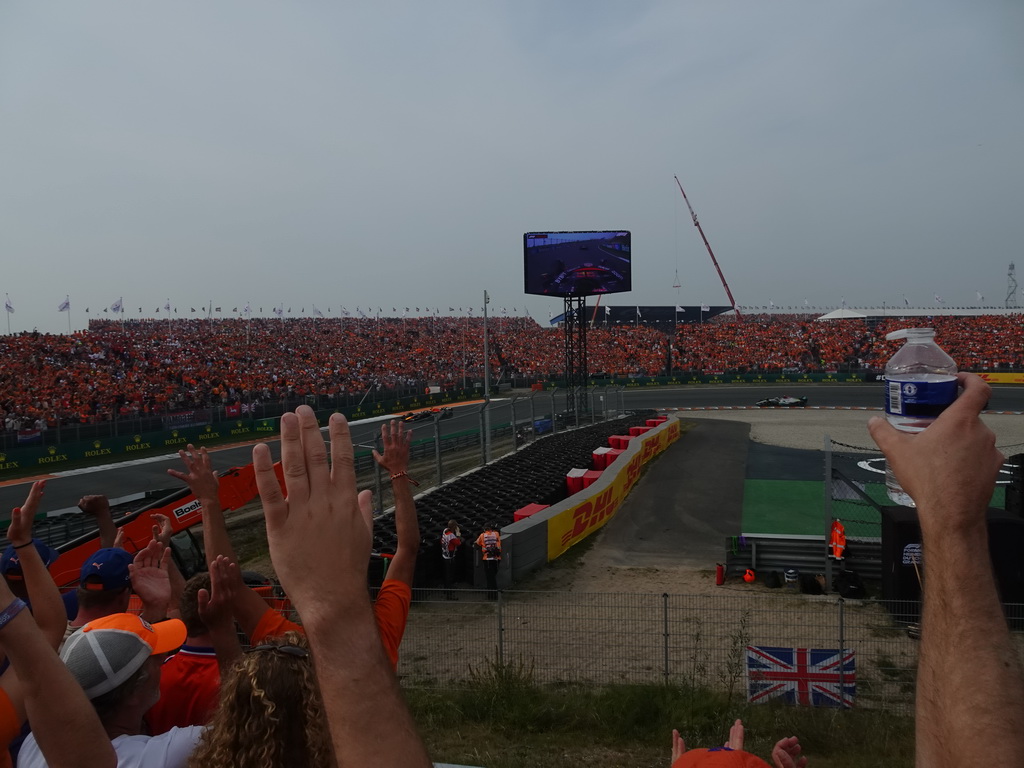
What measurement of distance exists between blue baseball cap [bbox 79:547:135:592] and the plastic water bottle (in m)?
3.92

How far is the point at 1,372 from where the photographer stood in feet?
106

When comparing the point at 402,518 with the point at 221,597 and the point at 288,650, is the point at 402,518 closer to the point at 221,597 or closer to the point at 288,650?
the point at 221,597

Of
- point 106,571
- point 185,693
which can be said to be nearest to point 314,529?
point 185,693

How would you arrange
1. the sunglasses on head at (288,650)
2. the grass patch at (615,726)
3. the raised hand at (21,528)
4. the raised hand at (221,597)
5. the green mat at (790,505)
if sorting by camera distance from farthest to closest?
1. the green mat at (790,505)
2. the grass patch at (615,726)
3. the raised hand at (21,528)
4. the raised hand at (221,597)
5. the sunglasses on head at (288,650)

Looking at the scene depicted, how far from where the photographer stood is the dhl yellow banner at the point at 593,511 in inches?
560

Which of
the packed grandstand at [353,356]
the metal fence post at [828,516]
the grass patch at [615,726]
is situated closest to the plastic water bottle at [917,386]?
the grass patch at [615,726]

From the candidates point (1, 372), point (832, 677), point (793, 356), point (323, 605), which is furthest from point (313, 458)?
point (793, 356)

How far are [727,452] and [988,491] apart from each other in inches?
1067

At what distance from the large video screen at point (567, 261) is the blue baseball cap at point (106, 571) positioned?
90.6 feet

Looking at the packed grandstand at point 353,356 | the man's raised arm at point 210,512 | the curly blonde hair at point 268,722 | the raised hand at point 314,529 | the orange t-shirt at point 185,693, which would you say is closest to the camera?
the raised hand at point 314,529

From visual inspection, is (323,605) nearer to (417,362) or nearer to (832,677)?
(832,677)

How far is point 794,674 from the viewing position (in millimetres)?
7398

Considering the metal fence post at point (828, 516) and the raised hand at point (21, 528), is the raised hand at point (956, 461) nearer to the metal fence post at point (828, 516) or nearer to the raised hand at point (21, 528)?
the raised hand at point (21, 528)

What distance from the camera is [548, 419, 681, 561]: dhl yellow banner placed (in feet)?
46.6
